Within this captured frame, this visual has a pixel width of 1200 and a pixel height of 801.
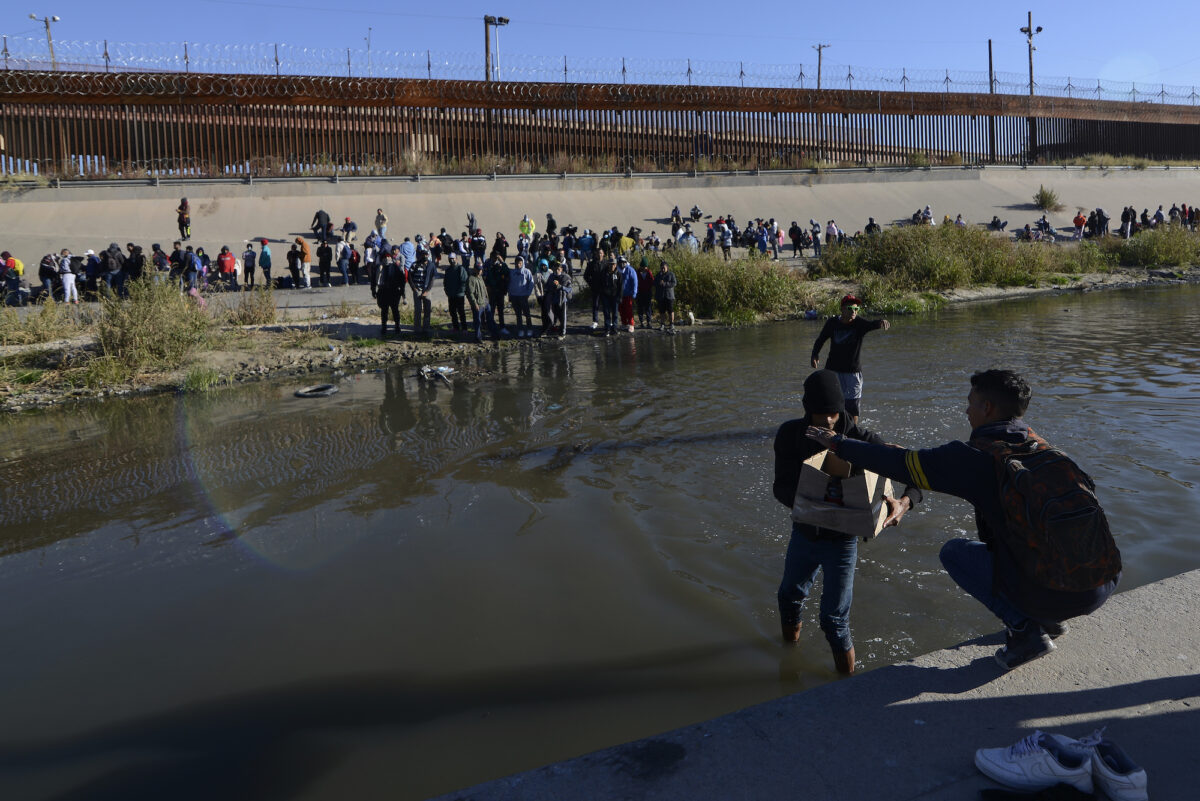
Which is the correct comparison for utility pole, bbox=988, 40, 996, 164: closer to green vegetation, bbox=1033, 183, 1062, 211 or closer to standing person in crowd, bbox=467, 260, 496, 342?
green vegetation, bbox=1033, 183, 1062, 211

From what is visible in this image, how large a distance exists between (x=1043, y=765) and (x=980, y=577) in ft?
3.40

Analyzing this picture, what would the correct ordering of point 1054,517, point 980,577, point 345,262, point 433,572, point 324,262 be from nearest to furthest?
point 1054,517
point 980,577
point 433,572
point 324,262
point 345,262

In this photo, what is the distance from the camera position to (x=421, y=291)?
1839cm

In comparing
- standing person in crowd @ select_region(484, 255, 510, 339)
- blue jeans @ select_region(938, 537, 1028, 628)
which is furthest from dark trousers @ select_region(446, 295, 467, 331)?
blue jeans @ select_region(938, 537, 1028, 628)

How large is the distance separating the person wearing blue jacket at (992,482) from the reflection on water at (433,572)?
50.6 inches

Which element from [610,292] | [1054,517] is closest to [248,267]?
[610,292]

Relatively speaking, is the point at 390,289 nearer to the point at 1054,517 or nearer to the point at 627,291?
the point at 627,291

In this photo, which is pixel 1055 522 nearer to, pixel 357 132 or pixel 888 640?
pixel 888 640

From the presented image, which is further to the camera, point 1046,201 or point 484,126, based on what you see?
point 1046,201

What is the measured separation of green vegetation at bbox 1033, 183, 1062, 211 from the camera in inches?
1550

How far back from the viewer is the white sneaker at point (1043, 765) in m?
3.03

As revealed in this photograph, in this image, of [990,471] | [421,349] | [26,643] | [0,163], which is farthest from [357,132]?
[990,471]

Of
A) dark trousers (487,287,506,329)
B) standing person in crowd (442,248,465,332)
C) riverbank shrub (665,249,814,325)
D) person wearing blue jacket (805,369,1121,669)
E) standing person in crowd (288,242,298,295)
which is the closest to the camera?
person wearing blue jacket (805,369,1121,669)

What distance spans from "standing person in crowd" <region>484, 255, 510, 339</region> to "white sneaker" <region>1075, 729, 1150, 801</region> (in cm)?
1642
